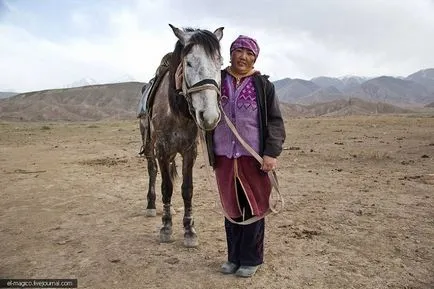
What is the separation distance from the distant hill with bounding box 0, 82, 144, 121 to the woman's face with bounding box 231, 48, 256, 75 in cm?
6754

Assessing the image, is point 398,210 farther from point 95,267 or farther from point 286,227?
point 95,267

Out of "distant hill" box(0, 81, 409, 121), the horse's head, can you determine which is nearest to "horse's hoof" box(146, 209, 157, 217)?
the horse's head

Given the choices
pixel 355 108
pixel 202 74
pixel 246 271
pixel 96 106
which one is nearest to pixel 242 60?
pixel 202 74

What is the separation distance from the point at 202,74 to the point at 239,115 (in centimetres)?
48

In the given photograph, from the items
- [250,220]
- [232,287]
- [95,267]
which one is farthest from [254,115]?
[95,267]

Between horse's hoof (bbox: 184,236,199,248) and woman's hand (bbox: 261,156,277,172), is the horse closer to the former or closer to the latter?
horse's hoof (bbox: 184,236,199,248)

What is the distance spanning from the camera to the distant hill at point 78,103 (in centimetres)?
7219

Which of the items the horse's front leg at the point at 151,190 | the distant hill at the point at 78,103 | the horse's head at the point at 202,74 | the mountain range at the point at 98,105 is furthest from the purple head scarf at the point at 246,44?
the distant hill at the point at 78,103

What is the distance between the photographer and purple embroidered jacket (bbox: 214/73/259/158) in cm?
341

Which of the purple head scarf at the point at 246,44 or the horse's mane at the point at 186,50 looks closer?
the purple head scarf at the point at 246,44

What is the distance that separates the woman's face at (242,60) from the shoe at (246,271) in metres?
1.77

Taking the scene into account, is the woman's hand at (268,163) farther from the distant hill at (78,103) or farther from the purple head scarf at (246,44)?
the distant hill at (78,103)

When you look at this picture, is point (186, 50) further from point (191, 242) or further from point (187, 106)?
point (191, 242)

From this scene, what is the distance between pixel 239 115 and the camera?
3430 mm
